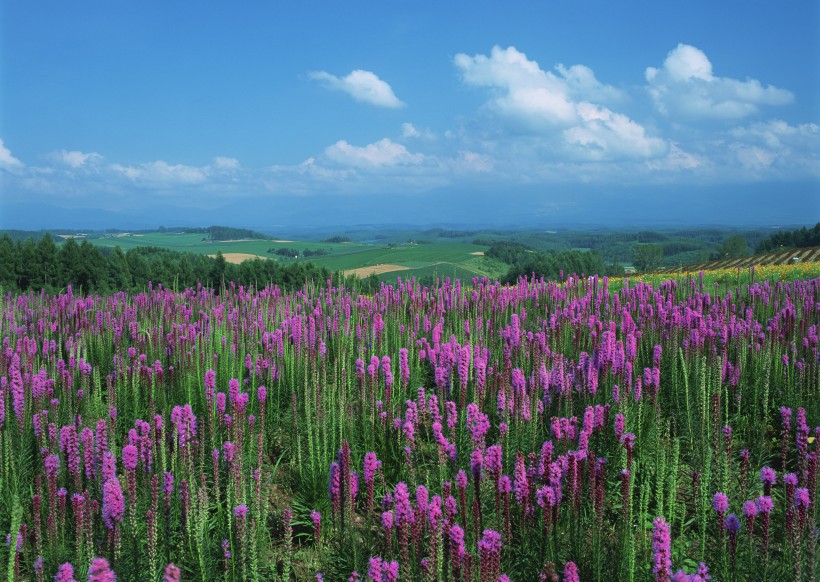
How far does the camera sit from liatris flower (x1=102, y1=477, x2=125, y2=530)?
3.22 m

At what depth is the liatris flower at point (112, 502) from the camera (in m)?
3.22

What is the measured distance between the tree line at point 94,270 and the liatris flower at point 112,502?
12.8 m

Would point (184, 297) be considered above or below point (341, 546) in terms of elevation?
above

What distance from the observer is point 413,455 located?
447 centimetres

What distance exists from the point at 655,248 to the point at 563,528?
5672cm

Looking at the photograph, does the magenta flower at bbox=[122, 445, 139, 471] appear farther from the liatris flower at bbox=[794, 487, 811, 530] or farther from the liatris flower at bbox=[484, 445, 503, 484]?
the liatris flower at bbox=[794, 487, 811, 530]

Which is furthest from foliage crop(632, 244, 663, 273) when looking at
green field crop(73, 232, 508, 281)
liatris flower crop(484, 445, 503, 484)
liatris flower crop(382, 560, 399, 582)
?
liatris flower crop(382, 560, 399, 582)

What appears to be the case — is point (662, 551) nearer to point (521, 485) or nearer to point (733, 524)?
point (733, 524)

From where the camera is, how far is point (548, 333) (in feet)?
26.5

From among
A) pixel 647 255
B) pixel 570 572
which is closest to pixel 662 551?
pixel 570 572

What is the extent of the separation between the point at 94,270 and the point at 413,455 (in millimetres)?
14717

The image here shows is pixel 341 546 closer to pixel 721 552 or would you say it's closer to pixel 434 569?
pixel 434 569

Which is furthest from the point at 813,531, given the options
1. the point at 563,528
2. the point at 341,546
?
the point at 341,546

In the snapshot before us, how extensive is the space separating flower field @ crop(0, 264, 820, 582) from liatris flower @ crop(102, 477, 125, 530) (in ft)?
0.04
